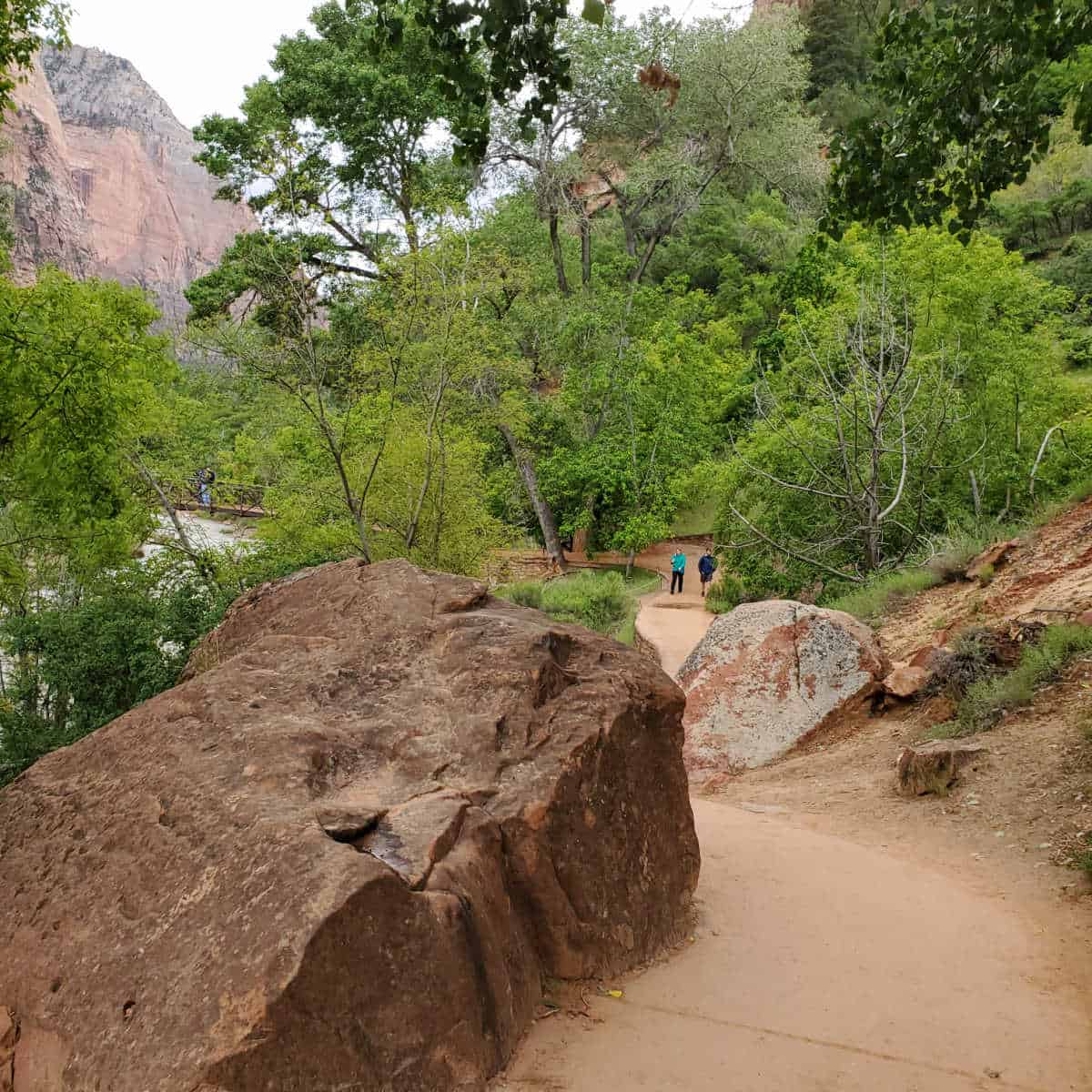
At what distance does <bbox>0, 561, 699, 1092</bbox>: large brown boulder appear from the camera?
290 cm

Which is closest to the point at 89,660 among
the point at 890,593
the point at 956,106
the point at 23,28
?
the point at 23,28

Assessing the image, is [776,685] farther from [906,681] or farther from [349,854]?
[349,854]

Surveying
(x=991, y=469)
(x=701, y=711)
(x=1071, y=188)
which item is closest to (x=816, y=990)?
(x=701, y=711)

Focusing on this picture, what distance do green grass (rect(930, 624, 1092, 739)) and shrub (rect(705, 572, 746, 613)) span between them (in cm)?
1131

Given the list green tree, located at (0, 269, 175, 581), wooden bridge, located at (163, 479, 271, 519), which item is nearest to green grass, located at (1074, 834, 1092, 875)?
green tree, located at (0, 269, 175, 581)

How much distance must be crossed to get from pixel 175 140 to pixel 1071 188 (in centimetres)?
11168

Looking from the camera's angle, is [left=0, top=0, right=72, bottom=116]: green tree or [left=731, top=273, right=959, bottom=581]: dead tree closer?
[left=0, top=0, right=72, bottom=116]: green tree

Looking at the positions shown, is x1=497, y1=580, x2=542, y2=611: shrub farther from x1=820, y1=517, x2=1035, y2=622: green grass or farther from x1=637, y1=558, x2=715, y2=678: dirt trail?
x1=820, y1=517, x2=1035, y2=622: green grass

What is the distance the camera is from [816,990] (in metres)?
4.20

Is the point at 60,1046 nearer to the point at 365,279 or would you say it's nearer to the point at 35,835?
the point at 35,835

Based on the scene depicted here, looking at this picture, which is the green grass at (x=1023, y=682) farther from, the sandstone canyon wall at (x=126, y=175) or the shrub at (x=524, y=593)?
the sandstone canyon wall at (x=126, y=175)

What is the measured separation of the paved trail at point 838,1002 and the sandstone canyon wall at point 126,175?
81420mm

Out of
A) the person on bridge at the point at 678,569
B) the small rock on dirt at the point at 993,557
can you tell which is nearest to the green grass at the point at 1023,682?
the small rock on dirt at the point at 993,557

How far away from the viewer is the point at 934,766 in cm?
743
